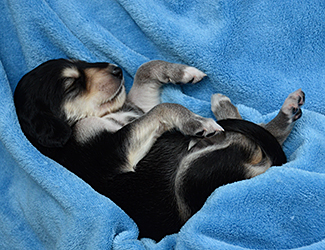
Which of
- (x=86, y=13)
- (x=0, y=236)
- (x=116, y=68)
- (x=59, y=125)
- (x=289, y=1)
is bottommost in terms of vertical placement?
(x=0, y=236)

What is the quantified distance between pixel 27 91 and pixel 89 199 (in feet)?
2.70

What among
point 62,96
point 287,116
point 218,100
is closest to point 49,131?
point 62,96

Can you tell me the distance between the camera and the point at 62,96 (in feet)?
8.64

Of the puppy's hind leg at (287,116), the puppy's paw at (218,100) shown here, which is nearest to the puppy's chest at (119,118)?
the puppy's paw at (218,100)

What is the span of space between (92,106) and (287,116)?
4.28ft

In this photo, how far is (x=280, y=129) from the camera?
102 inches

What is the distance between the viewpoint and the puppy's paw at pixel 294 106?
2.54 m

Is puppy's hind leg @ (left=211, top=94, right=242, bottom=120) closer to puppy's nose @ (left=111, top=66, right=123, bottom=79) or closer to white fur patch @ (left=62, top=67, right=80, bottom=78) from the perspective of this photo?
puppy's nose @ (left=111, top=66, right=123, bottom=79)

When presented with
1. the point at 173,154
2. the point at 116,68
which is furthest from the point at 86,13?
the point at 173,154

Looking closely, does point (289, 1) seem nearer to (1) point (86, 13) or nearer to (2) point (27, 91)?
(1) point (86, 13)

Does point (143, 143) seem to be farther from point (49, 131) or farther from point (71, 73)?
point (71, 73)

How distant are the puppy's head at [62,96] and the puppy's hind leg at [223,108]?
666 millimetres

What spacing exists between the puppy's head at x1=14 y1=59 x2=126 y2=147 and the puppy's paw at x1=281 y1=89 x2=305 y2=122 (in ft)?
3.72

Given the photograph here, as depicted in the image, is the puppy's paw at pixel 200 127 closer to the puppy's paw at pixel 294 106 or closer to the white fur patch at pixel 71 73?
the puppy's paw at pixel 294 106
